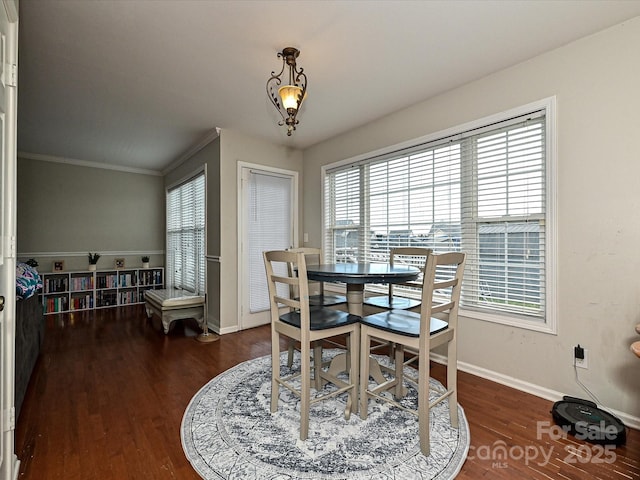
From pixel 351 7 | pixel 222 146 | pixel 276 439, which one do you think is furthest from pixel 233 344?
pixel 351 7

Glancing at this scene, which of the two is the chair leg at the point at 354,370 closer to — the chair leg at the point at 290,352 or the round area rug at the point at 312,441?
the round area rug at the point at 312,441

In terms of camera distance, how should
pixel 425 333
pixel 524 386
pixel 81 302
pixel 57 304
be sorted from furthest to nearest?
pixel 81 302 < pixel 57 304 < pixel 524 386 < pixel 425 333

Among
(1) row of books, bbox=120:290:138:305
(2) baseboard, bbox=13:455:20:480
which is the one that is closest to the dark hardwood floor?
(2) baseboard, bbox=13:455:20:480

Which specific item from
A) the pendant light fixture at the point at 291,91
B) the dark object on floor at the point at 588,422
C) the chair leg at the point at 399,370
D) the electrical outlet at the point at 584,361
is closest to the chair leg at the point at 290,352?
the chair leg at the point at 399,370

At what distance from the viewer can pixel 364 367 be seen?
1937 millimetres

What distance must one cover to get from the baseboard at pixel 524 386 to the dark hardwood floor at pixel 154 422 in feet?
0.20

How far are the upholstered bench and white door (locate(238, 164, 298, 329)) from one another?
0.52 metres

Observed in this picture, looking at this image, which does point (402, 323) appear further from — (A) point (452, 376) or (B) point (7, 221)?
(B) point (7, 221)

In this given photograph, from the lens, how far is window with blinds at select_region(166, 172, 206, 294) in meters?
4.65

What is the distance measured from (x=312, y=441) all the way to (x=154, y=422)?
1006mm

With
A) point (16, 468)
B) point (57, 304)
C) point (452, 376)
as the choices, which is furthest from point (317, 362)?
point (57, 304)

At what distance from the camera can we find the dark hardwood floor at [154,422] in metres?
1.58

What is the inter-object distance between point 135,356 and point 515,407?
129 inches

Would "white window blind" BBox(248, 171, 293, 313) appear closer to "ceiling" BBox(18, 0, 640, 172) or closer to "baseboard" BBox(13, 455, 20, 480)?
"ceiling" BBox(18, 0, 640, 172)
